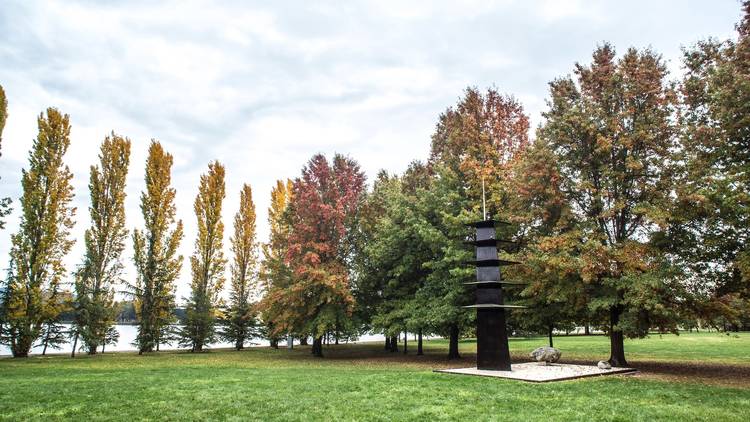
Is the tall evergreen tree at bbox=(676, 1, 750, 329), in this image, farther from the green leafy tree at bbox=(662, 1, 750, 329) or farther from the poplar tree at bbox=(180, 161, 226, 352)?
the poplar tree at bbox=(180, 161, 226, 352)

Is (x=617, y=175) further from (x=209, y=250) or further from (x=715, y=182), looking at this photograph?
(x=209, y=250)

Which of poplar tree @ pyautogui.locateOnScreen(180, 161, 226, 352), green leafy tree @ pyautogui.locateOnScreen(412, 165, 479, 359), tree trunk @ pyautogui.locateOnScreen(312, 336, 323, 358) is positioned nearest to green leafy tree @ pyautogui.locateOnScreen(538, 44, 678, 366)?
green leafy tree @ pyautogui.locateOnScreen(412, 165, 479, 359)

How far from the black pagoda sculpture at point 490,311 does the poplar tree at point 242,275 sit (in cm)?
2158

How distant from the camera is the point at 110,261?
2923 cm

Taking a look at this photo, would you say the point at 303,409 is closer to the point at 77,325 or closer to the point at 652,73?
the point at 652,73

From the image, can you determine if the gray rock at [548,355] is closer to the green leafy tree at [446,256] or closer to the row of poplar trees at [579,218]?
the row of poplar trees at [579,218]

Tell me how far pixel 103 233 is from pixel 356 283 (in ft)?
54.5

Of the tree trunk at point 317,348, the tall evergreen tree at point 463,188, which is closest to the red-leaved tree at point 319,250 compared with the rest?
the tree trunk at point 317,348

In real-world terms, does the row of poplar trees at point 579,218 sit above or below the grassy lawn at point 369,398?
above

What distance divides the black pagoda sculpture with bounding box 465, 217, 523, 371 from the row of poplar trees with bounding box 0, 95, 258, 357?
57.7ft

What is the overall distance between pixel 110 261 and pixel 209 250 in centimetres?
716

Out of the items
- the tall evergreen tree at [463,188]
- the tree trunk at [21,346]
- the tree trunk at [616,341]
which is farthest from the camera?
the tree trunk at [21,346]

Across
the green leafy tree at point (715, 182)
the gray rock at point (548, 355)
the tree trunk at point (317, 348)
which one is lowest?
the tree trunk at point (317, 348)

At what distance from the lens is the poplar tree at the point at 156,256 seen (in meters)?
29.4
